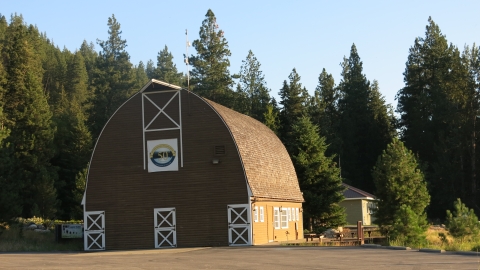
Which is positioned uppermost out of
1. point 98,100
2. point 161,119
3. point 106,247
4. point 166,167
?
point 98,100

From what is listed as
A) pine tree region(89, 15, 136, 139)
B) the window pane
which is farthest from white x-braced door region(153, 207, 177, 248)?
pine tree region(89, 15, 136, 139)

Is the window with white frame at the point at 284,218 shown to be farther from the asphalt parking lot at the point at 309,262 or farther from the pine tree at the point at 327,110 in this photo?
the pine tree at the point at 327,110

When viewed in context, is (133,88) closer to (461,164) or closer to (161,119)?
(461,164)

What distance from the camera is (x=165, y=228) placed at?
33.6 metres

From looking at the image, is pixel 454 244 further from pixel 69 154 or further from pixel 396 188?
pixel 69 154

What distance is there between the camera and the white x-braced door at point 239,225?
1278 inches

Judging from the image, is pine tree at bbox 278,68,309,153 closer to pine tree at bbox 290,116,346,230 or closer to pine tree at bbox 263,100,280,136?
pine tree at bbox 263,100,280,136

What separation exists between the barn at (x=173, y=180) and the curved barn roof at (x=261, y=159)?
0.12 meters

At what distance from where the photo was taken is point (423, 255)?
22.0 meters

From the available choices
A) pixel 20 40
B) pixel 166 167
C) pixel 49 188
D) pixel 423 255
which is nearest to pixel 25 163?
A: pixel 49 188

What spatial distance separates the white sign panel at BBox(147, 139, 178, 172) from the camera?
111 ft

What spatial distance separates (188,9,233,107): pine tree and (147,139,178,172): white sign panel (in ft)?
128

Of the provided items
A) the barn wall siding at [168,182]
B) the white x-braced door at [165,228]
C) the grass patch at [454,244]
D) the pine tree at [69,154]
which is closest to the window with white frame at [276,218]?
the barn wall siding at [168,182]

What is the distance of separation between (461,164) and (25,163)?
144 ft
